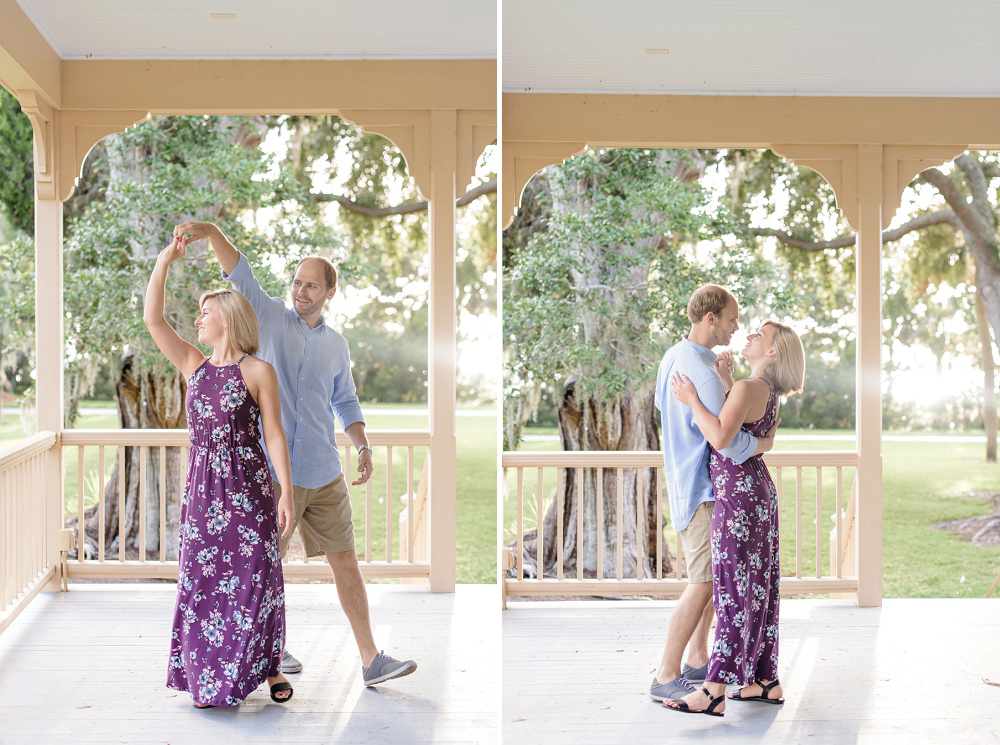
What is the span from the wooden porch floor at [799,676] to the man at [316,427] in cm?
53

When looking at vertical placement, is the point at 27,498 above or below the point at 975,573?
above

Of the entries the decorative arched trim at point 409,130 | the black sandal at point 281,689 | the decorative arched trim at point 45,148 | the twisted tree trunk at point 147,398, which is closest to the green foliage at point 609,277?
the decorative arched trim at point 409,130

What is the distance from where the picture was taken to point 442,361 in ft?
12.4

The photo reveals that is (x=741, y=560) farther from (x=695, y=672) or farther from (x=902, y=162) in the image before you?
(x=902, y=162)

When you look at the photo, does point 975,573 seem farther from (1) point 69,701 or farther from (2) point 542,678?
(1) point 69,701

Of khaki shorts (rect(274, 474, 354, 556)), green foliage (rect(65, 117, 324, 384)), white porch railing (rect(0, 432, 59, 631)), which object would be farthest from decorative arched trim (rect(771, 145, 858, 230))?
white porch railing (rect(0, 432, 59, 631))

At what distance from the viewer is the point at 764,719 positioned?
2537mm

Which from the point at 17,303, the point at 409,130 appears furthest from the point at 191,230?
the point at 17,303

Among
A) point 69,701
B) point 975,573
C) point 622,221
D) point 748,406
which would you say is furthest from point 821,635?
point 975,573

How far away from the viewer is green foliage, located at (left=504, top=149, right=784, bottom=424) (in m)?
5.70

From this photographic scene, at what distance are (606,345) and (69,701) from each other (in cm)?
408

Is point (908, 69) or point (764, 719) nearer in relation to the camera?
point (764, 719)

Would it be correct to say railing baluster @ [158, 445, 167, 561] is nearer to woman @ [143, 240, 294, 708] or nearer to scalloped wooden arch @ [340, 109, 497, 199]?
woman @ [143, 240, 294, 708]

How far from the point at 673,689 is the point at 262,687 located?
1.22 meters
